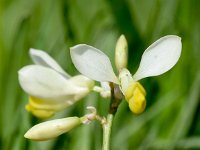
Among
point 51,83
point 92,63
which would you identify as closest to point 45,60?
point 51,83

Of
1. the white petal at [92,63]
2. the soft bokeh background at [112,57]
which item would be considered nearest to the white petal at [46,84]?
the white petal at [92,63]

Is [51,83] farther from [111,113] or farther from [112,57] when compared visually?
[112,57]

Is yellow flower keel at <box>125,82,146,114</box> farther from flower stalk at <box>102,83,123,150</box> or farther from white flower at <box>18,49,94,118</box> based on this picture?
white flower at <box>18,49,94,118</box>

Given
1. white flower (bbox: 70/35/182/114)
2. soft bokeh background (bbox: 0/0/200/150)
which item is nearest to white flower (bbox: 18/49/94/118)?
white flower (bbox: 70/35/182/114)

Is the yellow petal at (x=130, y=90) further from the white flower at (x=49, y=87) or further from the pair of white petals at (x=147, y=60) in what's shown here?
the white flower at (x=49, y=87)

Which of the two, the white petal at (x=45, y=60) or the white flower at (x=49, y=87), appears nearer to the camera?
the white flower at (x=49, y=87)

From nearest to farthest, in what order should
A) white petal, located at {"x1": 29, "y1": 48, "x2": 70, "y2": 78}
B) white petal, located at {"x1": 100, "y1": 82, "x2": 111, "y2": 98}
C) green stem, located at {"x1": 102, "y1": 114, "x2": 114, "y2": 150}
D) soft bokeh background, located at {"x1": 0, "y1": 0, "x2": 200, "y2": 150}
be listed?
green stem, located at {"x1": 102, "y1": 114, "x2": 114, "y2": 150} < white petal, located at {"x1": 100, "y1": 82, "x2": 111, "y2": 98} < white petal, located at {"x1": 29, "y1": 48, "x2": 70, "y2": 78} < soft bokeh background, located at {"x1": 0, "y1": 0, "x2": 200, "y2": 150}
